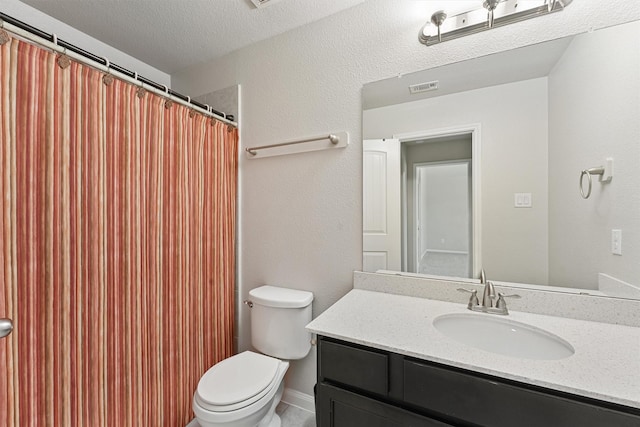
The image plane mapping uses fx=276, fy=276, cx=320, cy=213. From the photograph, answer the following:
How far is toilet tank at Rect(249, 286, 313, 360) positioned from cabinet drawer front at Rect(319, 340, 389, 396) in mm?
565

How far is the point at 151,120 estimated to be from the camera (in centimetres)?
143

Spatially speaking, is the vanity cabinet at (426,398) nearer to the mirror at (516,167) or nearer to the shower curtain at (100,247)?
the mirror at (516,167)

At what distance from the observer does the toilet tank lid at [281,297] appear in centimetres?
157

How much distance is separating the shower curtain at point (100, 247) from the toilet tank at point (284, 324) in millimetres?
387

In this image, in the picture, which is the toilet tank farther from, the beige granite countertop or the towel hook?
the towel hook

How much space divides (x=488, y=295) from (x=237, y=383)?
1228mm

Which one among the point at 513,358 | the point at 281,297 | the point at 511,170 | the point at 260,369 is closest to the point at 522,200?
the point at 511,170

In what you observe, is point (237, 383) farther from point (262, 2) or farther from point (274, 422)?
point (262, 2)

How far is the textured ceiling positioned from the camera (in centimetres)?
153

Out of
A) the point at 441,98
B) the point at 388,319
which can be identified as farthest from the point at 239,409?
the point at 441,98

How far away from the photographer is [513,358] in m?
0.82

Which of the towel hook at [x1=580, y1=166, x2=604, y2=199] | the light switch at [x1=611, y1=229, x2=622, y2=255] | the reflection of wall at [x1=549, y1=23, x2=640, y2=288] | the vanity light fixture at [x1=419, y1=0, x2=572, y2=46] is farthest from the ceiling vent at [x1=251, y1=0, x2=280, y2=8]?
the light switch at [x1=611, y1=229, x2=622, y2=255]

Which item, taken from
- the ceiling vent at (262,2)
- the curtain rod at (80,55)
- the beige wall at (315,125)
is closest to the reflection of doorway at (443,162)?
the beige wall at (315,125)

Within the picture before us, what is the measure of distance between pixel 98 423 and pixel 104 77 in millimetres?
1519
